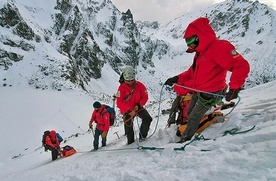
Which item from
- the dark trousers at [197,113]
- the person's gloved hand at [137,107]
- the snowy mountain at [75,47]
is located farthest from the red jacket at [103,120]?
the snowy mountain at [75,47]

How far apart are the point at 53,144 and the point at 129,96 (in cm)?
452

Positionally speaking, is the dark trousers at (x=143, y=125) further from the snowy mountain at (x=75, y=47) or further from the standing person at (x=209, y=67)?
the snowy mountain at (x=75, y=47)

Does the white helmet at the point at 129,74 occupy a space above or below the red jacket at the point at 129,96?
above

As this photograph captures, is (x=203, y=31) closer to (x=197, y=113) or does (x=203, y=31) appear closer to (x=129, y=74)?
(x=197, y=113)

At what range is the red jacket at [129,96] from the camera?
617 cm

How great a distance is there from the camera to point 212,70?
4426 mm

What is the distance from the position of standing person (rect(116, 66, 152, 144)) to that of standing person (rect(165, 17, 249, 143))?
1517mm

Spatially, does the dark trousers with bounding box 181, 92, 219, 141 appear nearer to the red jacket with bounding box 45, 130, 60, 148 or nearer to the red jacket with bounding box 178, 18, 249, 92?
the red jacket with bounding box 178, 18, 249, 92

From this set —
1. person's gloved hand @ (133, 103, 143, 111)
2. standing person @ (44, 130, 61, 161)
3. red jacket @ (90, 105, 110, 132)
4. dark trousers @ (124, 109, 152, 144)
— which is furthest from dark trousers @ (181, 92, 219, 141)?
standing person @ (44, 130, 61, 161)

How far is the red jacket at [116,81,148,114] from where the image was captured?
6.17 m

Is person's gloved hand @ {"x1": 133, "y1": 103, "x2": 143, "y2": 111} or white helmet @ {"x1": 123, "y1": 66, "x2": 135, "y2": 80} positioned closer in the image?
white helmet @ {"x1": 123, "y1": 66, "x2": 135, "y2": 80}

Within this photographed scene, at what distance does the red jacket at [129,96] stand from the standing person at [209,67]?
1622 mm

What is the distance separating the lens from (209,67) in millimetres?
4398

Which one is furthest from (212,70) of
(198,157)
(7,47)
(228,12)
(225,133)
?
(228,12)
